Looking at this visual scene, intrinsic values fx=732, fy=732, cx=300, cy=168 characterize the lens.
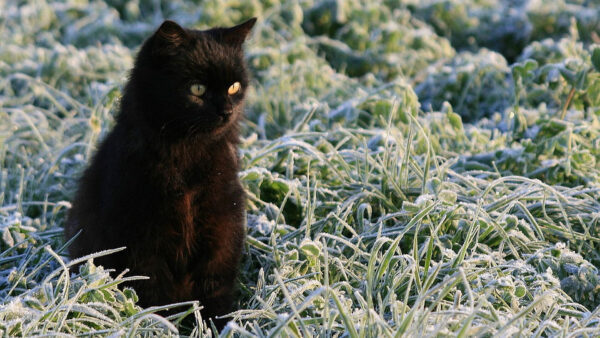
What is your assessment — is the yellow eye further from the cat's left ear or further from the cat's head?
the cat's left ear

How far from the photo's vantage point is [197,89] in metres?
2.38

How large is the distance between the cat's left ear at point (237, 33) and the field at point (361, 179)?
0.70m

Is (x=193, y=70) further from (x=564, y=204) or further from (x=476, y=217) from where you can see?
(x=564, y=204)

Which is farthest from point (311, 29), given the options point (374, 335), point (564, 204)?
point (374, 335)

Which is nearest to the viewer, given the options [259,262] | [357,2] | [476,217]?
[476,217]

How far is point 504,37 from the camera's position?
6047 millimetres

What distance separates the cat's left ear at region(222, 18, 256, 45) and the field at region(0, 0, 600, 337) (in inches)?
27.5

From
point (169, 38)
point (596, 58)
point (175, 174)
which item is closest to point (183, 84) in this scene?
point (169, 38)

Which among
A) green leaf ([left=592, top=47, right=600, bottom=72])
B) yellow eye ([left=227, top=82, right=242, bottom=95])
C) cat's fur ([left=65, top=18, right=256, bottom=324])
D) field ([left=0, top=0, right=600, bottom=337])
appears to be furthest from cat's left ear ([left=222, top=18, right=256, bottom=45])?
green leaf ([left=592, top=47, right=600, bottom=72])

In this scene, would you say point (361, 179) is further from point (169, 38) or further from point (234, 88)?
point (169, 38)

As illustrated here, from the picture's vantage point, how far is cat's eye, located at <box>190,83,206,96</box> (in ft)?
7.79

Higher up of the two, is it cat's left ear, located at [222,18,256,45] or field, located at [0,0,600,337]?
cat's left ear, located at [222,18,256,45]

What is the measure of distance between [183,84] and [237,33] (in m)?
0.32

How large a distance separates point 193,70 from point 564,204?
5.49ft
